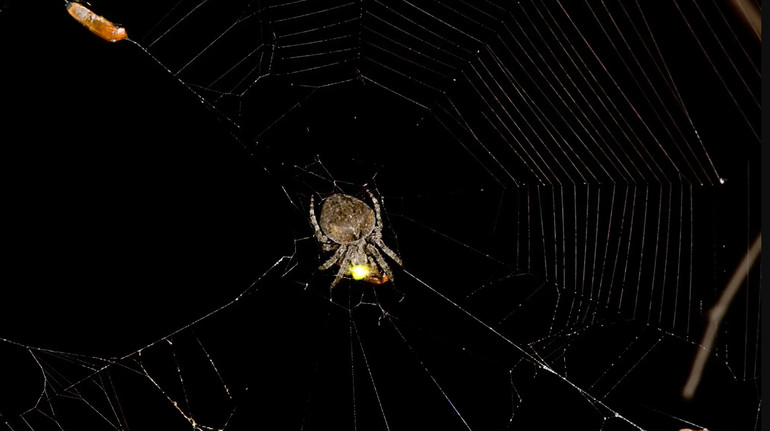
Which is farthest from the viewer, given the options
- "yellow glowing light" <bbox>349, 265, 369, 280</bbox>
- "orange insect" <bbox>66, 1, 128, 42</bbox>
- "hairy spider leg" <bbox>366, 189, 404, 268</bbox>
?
"hairy spider leg" <bbox>366, 189, 404, 268</bbox>

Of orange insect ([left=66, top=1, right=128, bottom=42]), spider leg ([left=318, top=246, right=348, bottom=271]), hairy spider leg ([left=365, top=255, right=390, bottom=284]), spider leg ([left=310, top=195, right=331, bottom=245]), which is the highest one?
orange insect ([left=66, top=1, right=128, bottom=42])

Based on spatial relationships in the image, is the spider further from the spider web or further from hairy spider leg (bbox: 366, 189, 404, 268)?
the spider web

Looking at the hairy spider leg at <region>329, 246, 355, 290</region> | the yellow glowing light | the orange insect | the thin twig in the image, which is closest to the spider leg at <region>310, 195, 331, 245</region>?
the hairy spider leg at <region>329, 246, 355, 290</region>

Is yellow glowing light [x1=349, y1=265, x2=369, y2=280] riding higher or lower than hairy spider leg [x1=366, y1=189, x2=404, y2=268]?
lower

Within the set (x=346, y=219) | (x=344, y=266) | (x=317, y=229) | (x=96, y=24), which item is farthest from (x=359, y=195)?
(x=96, y=24)

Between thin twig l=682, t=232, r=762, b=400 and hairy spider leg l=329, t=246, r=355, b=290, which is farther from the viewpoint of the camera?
hairy spider leg l=329, t=246, r=355, b=290

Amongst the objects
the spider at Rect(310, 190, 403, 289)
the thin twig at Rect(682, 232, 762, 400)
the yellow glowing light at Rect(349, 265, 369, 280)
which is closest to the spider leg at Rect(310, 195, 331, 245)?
the spider at Rect(310, 190, 403, 289)

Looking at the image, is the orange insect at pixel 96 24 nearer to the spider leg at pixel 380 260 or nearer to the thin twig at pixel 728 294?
the spider leg at pixel 380 260

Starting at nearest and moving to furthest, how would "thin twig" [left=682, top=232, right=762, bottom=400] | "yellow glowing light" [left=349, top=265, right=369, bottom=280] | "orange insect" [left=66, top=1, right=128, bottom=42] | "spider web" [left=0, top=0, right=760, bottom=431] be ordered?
"orange insect" [left=66, top=1, right=128, bottom=42] → "spider web" [left=0, top=0, right=760, bottom=431] → "thin twig" [left=682, top=232, right=762, bottom=400] → "yellow glowing light" [left=349, top=265, right=369, bottom=280]
